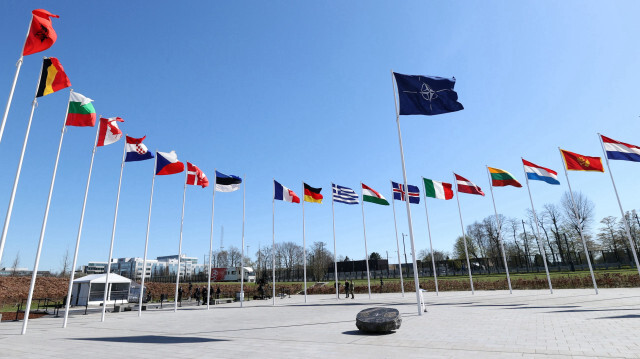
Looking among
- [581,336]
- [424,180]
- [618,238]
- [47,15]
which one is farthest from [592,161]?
[618,238]

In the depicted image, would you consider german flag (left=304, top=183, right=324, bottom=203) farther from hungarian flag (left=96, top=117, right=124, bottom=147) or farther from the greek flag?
hungarian flag (left=96, top=117, right=124, bottom=147)

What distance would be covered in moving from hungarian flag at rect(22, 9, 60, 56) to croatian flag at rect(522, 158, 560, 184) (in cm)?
3117

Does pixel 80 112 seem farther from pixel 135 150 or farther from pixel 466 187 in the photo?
pixel 466 187

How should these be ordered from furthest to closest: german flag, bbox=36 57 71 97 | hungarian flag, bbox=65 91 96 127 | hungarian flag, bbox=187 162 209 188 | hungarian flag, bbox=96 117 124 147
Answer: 1. hungarian flag, bbox=187 162 209 188
2. hungarian flag, bbox=96 117 124 147
3. hungarian flag, bbox=65 91 96 127
4. german flag, bbox=36 57 71 97

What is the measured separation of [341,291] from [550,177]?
25156mm

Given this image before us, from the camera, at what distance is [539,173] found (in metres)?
26.4

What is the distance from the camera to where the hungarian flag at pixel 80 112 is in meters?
15.2

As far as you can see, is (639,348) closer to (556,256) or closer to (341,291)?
(341,291)

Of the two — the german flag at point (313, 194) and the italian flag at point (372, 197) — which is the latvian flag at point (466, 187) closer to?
the italian flag at point (372, 197)

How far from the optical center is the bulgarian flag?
28280 mm

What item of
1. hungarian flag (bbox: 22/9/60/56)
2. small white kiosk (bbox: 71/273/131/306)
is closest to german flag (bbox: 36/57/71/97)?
hungarian flag (bbox: 22/9/60/56)

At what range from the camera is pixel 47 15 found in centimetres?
1144

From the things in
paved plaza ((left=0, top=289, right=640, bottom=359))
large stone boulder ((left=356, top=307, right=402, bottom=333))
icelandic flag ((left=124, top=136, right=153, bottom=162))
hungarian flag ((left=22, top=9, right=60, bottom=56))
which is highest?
hungarian flag ((left=22, top=9, right=60, bottom=56))

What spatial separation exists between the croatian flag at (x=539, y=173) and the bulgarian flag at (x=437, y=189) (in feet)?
20.0
